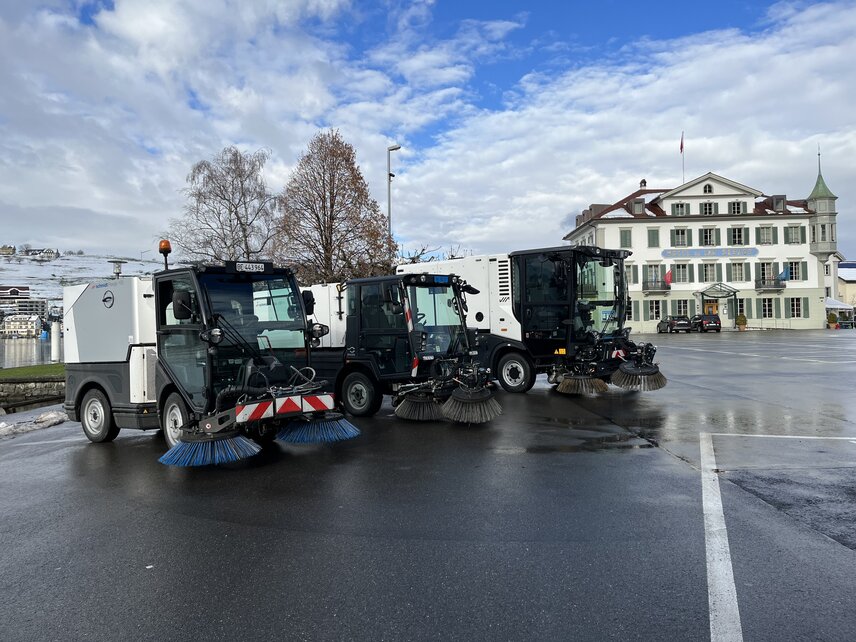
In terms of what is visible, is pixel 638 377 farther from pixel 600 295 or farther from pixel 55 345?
pixel 55 345

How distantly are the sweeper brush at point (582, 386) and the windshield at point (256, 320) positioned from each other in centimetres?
669

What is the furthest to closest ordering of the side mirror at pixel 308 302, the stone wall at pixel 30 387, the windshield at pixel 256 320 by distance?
1. the stone wall at pixel 30 387
2. the side mirror at pixel 308 302
3. the windshield at pixel 256 320

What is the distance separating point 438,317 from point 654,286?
51.7 metres

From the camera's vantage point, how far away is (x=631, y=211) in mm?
60469

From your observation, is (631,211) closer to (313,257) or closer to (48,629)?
(313,257)

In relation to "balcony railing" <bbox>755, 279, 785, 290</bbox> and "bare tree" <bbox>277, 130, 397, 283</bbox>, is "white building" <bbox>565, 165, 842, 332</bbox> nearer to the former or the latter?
"balcony railing" <bbox>755, 279, 785, 290</bbox>

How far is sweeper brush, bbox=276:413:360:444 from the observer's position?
26.4ft

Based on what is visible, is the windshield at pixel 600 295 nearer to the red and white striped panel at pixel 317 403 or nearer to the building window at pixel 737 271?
the red and white striped panel at pixel 317 403

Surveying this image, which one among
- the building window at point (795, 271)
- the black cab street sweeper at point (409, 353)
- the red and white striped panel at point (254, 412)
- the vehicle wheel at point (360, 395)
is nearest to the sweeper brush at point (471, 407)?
the black cab street sweeper at point (409, 353)

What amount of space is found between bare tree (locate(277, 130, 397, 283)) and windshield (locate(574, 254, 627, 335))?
14.3 meters

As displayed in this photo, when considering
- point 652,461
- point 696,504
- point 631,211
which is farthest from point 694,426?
point 631,211

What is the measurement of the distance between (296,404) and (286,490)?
1361 millimetres

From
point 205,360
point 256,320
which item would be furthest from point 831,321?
point 205,360

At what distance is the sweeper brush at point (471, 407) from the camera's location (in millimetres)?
9703
